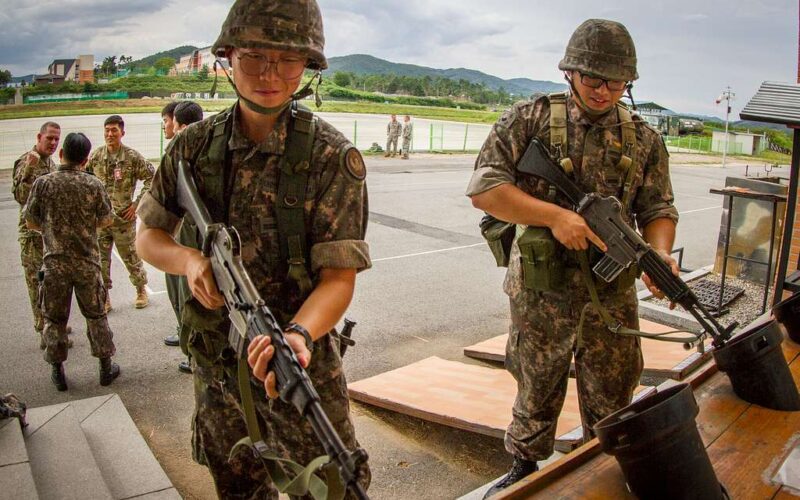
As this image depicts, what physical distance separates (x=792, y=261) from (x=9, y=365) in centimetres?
630

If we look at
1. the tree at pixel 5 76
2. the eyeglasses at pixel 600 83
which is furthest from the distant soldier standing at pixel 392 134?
the eyeglasses at pixel 600 83

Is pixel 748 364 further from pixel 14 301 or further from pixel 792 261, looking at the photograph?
pixel 14 301

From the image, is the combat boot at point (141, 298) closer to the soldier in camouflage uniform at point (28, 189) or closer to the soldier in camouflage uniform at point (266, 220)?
the soldier in camouflage uniform at point (28, 189)

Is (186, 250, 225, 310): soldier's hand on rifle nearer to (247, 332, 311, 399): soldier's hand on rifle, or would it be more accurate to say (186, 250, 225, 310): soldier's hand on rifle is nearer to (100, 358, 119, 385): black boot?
(247, 332, 311, 399): soldier's hand on rifle

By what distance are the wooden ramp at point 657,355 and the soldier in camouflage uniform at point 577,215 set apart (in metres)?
1.85

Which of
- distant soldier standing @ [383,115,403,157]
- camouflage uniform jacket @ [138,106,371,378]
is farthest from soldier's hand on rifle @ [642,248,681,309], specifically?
distant soldier standing @ [383,115,403,157]

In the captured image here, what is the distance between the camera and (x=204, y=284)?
172 cm

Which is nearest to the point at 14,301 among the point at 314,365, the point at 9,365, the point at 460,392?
the point at 9,365

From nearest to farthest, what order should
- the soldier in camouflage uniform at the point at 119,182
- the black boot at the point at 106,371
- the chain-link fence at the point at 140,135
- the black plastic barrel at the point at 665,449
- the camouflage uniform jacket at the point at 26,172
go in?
1. the black plastic barrel at the point at 665,449
2. the black boot at the point at 106,371
3. the camouflage uniform jacket at the point at 26,172
4. the soldier in camouflage uniform at the point at 119,182
5. the chain-link fence at the point at 140,135

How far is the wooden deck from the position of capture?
1.75 m

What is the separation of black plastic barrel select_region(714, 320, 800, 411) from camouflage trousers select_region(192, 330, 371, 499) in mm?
1318

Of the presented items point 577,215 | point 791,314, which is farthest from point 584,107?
point 791,314

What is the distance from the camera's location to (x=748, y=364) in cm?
222

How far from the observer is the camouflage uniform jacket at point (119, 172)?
236 inches
